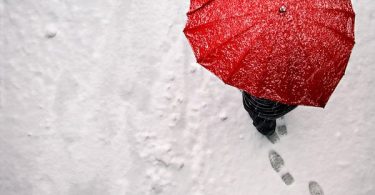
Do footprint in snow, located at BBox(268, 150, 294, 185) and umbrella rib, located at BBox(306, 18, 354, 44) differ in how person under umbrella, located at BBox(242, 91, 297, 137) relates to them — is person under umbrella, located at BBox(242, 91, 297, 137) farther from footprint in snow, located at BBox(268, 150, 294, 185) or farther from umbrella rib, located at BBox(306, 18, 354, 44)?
umbrella rib, located at BBox(306, 18, 354, 44)

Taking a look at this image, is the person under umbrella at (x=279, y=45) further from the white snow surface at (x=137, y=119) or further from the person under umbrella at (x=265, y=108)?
the white snow surface at (x=137, y=119)

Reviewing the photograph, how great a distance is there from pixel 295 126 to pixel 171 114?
42.7 inches

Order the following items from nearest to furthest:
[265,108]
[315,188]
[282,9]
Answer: [282,9] < [265,108] < [315,188]

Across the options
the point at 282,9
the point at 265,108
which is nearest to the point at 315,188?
the point at 265,108

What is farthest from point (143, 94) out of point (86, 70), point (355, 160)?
point (355, 160)

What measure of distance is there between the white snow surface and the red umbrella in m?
1.11

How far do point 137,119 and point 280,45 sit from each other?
157 centimetres

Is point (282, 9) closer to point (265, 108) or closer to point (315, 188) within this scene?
point (265, 108)

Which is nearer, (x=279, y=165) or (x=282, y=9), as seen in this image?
(x=282, y=9)

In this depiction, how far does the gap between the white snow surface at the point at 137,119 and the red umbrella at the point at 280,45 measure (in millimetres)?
1115

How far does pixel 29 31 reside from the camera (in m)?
3.02

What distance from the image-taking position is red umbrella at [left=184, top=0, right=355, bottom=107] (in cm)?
176

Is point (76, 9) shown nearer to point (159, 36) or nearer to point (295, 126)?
point (159, 36)

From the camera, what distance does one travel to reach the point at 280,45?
1.76 meters
